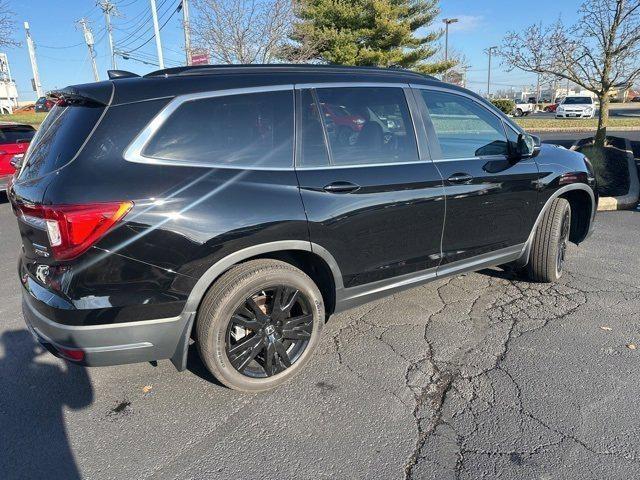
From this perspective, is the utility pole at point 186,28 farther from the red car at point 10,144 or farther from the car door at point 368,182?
the car door at point 368,182

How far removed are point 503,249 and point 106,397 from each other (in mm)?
3147

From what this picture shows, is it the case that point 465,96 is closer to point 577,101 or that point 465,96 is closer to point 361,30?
point 361,30

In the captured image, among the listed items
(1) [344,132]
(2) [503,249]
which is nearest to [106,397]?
(1) [344,132]

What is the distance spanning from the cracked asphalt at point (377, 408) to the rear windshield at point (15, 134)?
19.9 feet

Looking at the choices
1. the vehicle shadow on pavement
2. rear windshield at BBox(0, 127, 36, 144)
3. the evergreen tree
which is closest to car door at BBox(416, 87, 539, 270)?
the vehicle shadow on pavement

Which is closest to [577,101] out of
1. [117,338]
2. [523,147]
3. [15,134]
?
[523,147]

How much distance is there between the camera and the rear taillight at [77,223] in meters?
2.12

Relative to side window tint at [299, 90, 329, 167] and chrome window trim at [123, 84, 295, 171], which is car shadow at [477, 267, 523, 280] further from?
chrome window trim at [123, 84, 295, 171]

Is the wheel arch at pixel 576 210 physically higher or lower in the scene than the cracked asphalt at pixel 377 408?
higher

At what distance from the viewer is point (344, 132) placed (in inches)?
117

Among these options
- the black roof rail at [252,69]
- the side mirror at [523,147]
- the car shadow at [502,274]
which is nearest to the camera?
the black roof rail at [252,69]

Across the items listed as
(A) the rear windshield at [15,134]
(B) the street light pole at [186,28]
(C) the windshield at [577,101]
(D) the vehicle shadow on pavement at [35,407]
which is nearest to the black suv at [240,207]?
(D) the vehicle shadow on pavement at [35,407]

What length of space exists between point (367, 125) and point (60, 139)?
1847 mm

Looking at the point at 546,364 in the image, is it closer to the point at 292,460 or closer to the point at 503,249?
the point at 503,249
